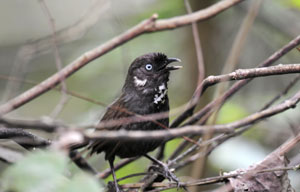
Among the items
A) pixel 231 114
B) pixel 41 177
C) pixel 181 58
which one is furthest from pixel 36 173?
pixel 181 58

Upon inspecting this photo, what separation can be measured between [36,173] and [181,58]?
445 centimetres

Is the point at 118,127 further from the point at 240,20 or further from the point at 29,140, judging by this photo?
the point at 240,20

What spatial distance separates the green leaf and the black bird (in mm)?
2212

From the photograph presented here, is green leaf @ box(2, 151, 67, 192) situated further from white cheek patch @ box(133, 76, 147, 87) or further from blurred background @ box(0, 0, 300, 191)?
blurred background @ box(0, 0, 300, 191)

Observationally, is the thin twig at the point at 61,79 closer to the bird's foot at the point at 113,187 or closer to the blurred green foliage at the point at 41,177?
the bird's foot at the point at 113,187

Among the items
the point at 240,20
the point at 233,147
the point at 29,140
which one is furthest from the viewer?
the point at 240,20

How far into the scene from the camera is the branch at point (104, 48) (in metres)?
2.94

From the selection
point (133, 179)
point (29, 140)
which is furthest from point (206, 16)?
point (133, 179)

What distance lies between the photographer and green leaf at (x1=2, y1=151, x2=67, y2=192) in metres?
1.43

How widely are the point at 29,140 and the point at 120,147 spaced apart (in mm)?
1252

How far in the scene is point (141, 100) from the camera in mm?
3965

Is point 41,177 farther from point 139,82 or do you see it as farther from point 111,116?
point 139,82

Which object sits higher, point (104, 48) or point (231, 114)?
point (231, 114)

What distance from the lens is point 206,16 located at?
11.3 feet
